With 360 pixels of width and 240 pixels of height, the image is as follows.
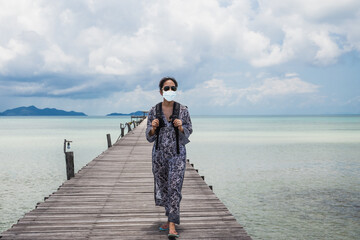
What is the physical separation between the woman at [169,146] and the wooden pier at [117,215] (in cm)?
54

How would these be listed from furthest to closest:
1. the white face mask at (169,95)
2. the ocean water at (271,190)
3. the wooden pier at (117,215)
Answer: the ocean water at (271,190), the wooden pier at (117,215), the white face mask at (169,95)

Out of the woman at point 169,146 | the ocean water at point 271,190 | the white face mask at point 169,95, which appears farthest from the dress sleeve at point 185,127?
the ocean water at point 271,190

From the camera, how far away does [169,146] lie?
4207 mm

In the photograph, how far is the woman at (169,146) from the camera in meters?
4.16

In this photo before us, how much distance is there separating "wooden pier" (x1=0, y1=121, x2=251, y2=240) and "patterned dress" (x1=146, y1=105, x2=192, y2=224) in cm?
52

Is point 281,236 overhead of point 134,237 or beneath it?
beneath

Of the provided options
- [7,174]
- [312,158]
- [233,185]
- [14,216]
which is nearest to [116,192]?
[14,216]

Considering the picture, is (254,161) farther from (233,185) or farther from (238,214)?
(238,214)

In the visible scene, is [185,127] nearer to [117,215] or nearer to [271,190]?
[117,215]

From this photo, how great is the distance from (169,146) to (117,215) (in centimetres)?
194

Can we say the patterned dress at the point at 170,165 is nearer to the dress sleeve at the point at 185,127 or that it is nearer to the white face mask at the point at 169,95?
the dress sleeve at the point at 185,127

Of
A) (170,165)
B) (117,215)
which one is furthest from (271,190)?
(170,165)

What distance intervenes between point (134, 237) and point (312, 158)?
79.7 feet

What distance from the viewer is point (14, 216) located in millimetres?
11102
